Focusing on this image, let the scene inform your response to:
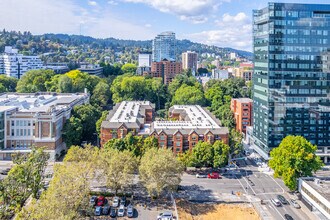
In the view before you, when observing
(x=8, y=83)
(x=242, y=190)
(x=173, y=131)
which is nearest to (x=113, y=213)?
(x=242, y=190)

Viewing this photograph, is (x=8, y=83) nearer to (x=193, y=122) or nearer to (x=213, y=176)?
(x=193, y=122)

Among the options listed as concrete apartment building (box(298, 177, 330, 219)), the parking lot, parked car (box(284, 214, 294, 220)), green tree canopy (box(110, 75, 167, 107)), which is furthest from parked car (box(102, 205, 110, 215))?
green tree canopy (box(110, 75, 167, 107))

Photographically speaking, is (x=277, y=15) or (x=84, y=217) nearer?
(x=84, y=217)

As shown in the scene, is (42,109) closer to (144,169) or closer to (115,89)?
(144,169)

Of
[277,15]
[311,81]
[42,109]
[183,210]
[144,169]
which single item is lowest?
[183,210]

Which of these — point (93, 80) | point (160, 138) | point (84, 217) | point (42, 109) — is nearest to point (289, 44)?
point (160, 138)

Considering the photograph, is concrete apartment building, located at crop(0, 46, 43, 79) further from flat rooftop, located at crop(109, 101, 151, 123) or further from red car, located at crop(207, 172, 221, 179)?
red car, located at crop(207, 172, 221, 179)
